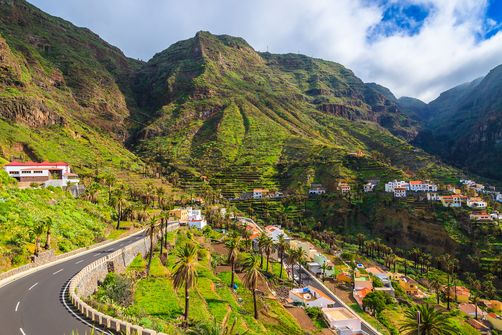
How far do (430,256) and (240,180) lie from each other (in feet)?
314

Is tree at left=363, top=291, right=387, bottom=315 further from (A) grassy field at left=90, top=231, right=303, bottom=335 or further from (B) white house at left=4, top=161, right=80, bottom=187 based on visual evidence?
(B) white house at left=4, top=161, right=80, bottom=187

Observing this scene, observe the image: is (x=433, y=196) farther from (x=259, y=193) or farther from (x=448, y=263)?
(x=259, y=193)

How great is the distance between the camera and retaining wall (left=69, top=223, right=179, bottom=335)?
70.3 feet

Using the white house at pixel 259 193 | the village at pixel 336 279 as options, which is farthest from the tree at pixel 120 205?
the white house at pixel 259 193

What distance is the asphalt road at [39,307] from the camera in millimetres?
22312

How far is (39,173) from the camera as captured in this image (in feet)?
280

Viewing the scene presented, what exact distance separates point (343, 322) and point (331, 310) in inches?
208

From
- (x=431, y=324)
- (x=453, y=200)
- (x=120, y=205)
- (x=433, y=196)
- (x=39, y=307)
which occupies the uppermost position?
(x=120, y=205)

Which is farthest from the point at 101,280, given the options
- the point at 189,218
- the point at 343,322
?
the point at 189,218

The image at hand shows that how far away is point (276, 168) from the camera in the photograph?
635 ft

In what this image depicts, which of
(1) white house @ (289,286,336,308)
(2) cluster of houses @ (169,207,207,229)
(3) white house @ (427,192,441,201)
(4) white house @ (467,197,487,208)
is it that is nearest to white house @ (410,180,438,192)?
(3) white house @ (427,192,441,201)

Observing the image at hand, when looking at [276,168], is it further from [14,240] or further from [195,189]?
[14,240]

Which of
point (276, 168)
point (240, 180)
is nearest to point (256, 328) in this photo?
point (240, 180)

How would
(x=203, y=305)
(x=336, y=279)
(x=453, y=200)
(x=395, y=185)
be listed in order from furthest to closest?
(x=395, y=185), (x=453, y=200), (x=336, y=279), (x=203, y=305)
